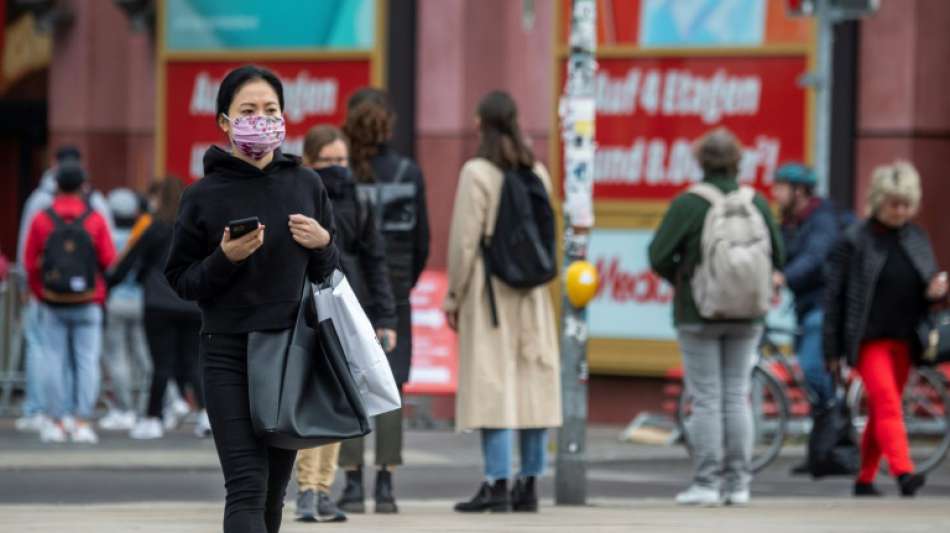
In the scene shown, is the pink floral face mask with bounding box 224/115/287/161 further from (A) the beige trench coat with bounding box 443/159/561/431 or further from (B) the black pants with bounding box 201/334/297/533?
(A) the beige trench coat with bounding box 443/159/561/431

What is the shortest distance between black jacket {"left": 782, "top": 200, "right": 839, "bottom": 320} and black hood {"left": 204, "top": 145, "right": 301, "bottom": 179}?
6.78m

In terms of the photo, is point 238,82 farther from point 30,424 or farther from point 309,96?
point 309,96

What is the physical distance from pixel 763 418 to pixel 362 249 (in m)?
4.76

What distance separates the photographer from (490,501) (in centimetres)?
988

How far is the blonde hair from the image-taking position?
1093 centimetres

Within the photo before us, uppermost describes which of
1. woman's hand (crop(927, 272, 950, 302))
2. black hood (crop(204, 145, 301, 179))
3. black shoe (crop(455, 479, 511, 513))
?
black hood (crop(204, 145, 301, 179))

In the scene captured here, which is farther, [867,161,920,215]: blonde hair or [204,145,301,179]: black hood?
[867,161,920,215]: blonde hair

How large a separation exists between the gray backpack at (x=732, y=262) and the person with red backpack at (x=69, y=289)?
471 centimetres

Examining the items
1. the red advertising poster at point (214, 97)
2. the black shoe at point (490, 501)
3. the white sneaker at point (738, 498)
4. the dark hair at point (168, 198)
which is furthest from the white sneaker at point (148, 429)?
the white sneaker at point (738, 498)

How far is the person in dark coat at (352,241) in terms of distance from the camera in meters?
9.11

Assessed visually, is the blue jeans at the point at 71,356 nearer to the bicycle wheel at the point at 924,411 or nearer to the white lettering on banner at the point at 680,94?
the white lettering on banner at the point at 680,94

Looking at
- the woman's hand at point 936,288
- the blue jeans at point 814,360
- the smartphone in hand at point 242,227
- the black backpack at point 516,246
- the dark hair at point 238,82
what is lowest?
the blue jeans at point 814,360

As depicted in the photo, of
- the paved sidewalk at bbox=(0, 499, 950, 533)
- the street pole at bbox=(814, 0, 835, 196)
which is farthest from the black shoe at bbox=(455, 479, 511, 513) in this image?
the street pole at bbox=(814, 0, 835, 196)

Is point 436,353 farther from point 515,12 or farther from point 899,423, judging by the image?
point 899,423
